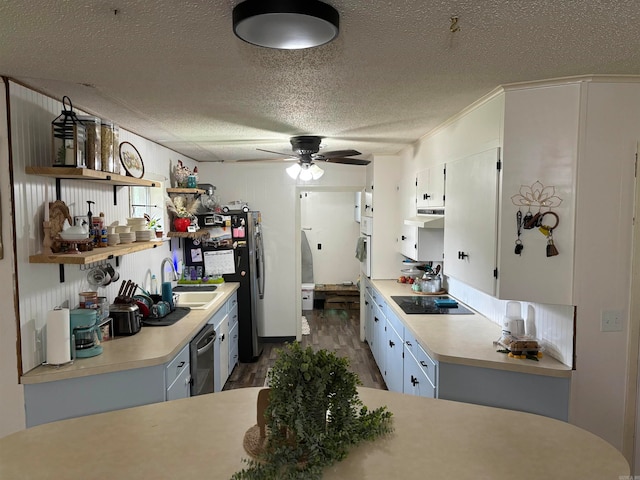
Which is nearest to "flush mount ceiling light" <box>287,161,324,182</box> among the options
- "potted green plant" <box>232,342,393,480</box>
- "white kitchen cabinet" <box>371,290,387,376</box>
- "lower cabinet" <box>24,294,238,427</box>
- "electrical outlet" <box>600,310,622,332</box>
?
"white kitchen cabinet" <box>371,290,387,376</box>

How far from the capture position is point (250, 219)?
17.7 feet

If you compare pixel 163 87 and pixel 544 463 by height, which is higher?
pixel 163 87

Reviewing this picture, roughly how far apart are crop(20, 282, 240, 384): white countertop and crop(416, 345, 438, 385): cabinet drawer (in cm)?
156

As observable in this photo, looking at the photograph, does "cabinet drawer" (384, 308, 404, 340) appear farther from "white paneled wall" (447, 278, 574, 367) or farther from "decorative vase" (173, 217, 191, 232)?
"decorative vase" (173, 217, 191, 232)

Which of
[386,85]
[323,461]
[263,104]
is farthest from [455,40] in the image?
[323,461]

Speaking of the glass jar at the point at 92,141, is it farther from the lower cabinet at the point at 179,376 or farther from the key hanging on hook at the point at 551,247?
the key hanging on hook at the point at 551,247

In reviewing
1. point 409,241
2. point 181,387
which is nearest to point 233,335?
point 181,387

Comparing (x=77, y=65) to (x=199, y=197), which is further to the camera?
(x=199, y=197)

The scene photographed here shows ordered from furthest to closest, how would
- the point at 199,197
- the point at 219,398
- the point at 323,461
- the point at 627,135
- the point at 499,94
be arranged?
1. the point at 199,197
2. the point at 499,94
3. the point at 627,135
4. the point at 219,398
5. the point at 323,461

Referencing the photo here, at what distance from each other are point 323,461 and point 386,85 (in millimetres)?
1794

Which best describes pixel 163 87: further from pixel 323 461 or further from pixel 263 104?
pixel 323 461

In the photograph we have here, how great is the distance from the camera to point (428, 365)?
291 centimetres

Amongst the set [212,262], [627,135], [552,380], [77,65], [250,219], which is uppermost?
[77,65]

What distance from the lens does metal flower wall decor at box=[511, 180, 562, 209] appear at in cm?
242
